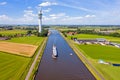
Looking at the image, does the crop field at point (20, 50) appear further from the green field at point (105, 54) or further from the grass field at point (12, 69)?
the green field at point (105, 54)

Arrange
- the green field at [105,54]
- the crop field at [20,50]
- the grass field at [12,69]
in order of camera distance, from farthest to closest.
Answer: the crop field at [20,50]
the green field at [105,54]
the grass field at [12,69]

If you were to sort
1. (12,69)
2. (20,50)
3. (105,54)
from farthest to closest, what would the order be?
(20,50)
(105,54)
(12,69)

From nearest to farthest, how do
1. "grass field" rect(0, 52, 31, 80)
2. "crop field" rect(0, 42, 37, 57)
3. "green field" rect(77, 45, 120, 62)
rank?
"grass field" rect(0, 52, 31, 80)
"green field" rect(77, 45, 120, 62)
"crop field" rect(0, 42, 37, 57)

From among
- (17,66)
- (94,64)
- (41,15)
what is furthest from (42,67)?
(41,15)

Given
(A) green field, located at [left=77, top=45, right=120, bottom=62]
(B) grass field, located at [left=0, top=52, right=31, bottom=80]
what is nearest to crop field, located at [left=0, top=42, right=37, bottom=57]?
(B) grass field, located at [left=0, top=52, right=31, bottom=80]

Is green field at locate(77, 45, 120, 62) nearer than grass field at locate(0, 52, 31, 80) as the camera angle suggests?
No

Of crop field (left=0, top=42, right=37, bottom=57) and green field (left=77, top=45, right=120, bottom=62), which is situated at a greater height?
crop field (left=0, top=42, right=37, bottom=57)

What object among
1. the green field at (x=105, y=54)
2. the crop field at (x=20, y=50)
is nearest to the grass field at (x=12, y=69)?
the crop field at (x=20, y=50)

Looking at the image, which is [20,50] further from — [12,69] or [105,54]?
[105,54]

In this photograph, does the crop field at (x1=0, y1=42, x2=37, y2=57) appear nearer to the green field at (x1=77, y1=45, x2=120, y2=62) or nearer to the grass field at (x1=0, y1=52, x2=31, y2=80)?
the grass field at (x1=0, y1=52, x2=31, y2=80)

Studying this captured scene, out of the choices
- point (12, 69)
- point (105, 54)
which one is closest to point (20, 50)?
point (12, 69)

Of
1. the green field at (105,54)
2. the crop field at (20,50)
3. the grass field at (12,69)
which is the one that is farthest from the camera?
the crop field at (20,50)

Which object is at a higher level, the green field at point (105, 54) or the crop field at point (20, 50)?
the crop field at point (20, 50)
